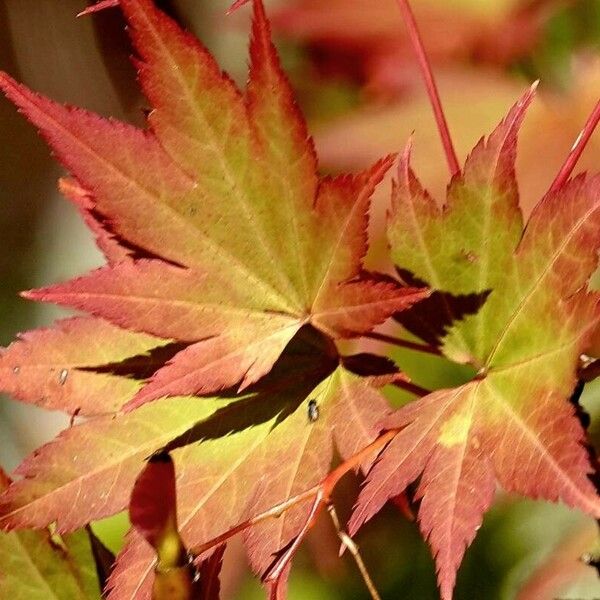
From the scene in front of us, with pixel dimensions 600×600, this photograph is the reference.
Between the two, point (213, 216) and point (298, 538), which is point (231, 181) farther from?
point (298, 538)

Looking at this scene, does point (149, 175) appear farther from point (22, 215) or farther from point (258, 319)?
point (22, 215)

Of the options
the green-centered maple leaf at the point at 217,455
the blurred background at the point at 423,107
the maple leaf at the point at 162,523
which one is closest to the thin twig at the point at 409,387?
the green-centered maple leaf at the point at 217,455

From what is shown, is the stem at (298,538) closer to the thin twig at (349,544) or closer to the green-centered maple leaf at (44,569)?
the thin twig at (349,544)

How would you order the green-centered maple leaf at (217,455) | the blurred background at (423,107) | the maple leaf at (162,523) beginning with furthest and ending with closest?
the blurred background at (423,107) → the green-centered maple leaf at (217,455) → the maple leaf at (162,523)

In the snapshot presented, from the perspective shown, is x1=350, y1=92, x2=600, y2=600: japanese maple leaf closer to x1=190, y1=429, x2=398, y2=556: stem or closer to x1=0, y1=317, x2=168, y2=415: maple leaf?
x1=190, y1=429, x2=398, y2=556: stem

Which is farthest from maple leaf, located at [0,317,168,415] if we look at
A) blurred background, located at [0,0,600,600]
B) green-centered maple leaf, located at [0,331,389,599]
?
blurred background, located at [0,0,600,600]

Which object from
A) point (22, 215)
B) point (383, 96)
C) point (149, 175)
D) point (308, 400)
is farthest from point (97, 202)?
point (22, 215)
